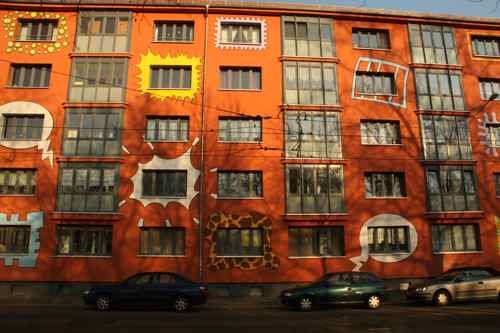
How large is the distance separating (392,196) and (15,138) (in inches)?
856

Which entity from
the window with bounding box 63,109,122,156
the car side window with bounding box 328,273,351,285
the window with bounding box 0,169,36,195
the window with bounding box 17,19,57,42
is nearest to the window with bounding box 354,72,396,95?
the car side window with bounding box 328,273,351,285

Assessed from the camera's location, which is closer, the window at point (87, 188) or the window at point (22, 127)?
the window at point (87, 188)

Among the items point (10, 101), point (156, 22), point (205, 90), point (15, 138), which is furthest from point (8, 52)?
point (205, 90)

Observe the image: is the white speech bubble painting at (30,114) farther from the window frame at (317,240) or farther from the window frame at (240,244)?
the window frame at (317,240)

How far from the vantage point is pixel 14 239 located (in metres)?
21.0

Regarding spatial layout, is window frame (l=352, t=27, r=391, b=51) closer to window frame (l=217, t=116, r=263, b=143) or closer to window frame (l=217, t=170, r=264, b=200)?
window frame (l=217, t=116, r=263, b=143)

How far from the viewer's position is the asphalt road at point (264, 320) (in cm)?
1088

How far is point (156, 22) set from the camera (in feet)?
79.8

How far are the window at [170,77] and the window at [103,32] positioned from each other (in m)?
2.29

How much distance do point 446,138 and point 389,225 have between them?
6527 mm

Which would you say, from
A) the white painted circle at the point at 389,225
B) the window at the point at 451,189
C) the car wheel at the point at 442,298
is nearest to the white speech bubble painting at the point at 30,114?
the white painted circle at the point at 389,225

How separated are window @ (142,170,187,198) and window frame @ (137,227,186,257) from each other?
6.31ft

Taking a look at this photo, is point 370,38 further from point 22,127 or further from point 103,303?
point 22,127

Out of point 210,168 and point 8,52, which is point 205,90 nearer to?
point 210,168
